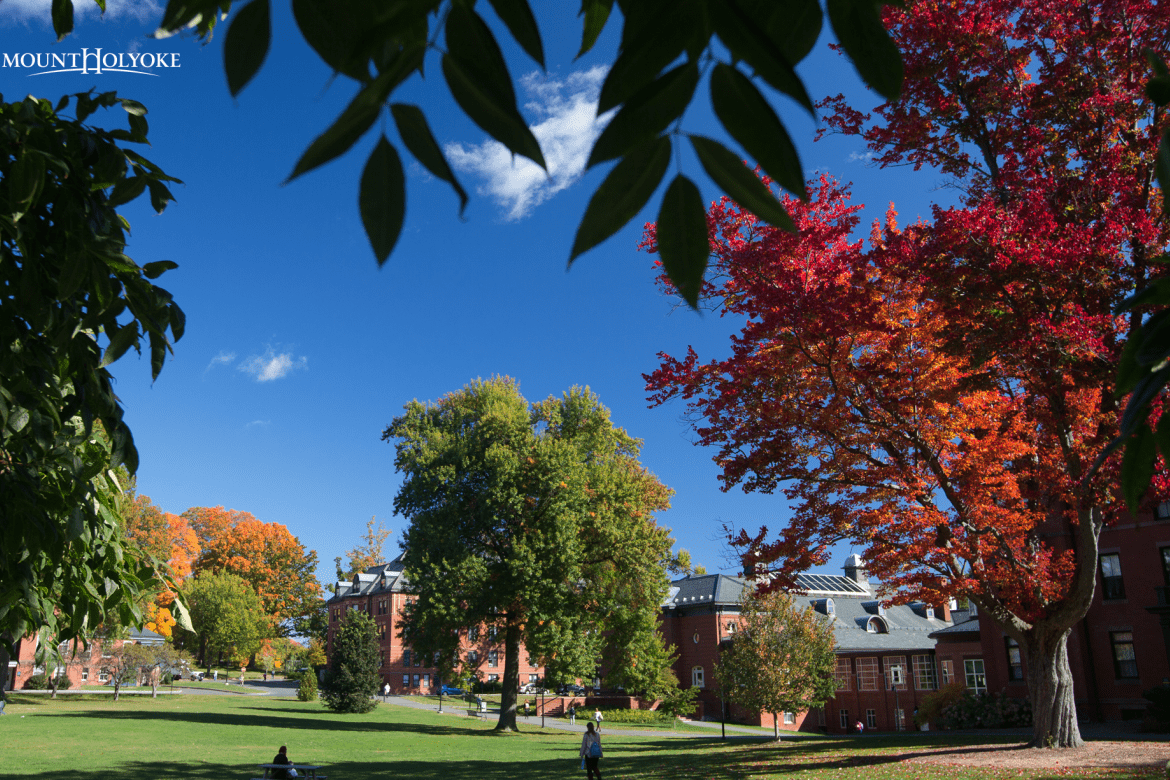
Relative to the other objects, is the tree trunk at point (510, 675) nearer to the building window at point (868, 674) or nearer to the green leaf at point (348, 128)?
the building window at point (868, 674)

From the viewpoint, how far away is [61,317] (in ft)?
12.3

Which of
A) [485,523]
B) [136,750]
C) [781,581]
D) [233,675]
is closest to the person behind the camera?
[781,581]

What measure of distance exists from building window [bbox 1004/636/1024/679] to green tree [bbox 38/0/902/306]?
42169mm

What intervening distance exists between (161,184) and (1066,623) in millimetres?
18337

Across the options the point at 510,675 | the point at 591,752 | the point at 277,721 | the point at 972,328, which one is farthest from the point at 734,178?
the point at 277,721

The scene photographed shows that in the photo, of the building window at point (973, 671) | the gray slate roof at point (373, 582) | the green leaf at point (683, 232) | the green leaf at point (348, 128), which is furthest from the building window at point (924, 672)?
the green leaf at point (348, 128)

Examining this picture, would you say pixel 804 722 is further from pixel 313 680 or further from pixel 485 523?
pixel 313 680

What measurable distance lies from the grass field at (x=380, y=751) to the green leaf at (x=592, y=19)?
637 inches

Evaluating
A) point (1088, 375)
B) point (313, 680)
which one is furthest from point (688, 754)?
point (313, 680)

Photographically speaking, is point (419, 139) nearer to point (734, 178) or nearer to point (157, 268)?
point (734, 178)

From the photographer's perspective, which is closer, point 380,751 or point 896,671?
point 380,751

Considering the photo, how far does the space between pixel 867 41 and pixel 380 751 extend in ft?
101

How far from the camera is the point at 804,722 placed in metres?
53.4

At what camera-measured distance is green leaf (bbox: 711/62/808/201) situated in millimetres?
874
